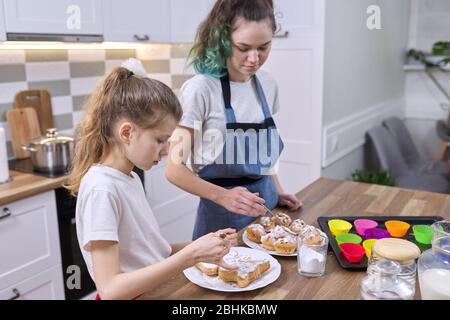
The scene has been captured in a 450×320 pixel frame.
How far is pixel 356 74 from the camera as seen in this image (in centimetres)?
306

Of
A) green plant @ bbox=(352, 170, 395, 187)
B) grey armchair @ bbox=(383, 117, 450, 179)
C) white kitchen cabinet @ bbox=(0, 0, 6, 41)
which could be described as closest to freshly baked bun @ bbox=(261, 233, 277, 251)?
white kitchen cabinet @ bbox=(0, 0, 6, 41)

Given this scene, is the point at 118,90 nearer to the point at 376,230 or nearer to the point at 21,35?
the point at 376,230

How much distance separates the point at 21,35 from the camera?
6.33 ft

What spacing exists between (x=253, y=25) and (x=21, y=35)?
111cm

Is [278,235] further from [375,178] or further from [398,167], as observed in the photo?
[398,167]

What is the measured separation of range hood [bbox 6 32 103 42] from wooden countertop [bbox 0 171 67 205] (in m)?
0.59

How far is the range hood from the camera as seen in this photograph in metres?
1.92

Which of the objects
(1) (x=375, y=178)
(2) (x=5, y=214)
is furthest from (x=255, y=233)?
(1) (x=375, y=178)

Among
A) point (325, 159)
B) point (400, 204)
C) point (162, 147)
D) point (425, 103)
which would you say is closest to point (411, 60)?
point (425, 103)

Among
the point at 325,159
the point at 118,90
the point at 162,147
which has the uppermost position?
the point at 118,90

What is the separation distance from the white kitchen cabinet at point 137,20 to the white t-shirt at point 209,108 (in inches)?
42.2

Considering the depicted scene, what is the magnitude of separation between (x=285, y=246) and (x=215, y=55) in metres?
0.62

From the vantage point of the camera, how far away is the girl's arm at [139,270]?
2.95 feet

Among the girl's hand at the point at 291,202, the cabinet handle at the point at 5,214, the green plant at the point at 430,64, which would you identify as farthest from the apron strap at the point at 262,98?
the green plant at the point at 430,64
